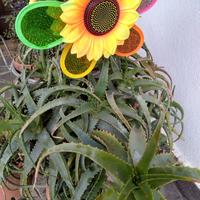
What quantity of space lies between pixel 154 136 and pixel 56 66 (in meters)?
0.26

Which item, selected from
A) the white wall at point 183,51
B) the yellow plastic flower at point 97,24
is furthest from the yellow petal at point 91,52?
the white wall at point 183,51

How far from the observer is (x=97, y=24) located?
2.25 feet

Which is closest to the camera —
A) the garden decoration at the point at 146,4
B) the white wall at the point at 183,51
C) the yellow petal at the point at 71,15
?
the yellow petal at the point at 71,15

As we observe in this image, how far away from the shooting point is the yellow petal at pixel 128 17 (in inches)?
27.1

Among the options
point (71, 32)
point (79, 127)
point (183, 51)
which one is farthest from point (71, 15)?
point (183, 51)

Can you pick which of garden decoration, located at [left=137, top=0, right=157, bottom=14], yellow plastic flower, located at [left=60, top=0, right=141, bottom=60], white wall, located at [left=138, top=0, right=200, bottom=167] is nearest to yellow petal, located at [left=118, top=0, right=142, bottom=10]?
yellow plastic flower, located at [left=60, top=0, right=141, bottom=60]

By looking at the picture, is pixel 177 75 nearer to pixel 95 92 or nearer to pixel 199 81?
pixel 199 81

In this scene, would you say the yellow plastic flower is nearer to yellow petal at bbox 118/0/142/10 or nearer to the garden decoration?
yellow petal at bbox 118/0/142/10

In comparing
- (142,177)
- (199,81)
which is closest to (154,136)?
(142,177)

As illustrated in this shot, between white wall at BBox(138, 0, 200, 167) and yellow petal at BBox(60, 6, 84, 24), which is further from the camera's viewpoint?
white wall at BBox(138, 0, 200, 167)

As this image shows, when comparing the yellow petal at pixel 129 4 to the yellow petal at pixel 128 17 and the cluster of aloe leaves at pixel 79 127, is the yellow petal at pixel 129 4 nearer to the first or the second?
the yellow petal at pixel 128 17

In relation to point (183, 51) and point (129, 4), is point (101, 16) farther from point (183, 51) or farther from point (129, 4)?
point (183, 51)

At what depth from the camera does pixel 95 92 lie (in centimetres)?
76

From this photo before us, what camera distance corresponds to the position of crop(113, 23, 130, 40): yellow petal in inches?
27.5
